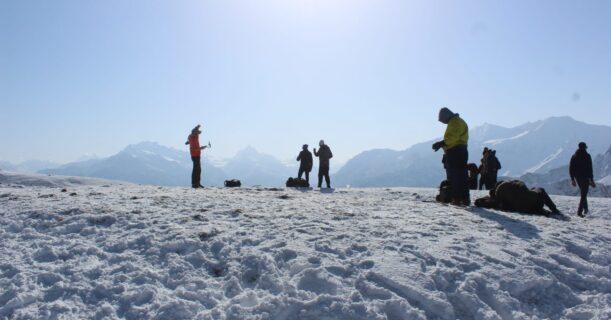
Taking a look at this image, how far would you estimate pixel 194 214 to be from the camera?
28.0 ft

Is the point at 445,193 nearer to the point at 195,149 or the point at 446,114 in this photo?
the point at 446,114

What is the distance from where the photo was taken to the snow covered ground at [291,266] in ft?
15.8

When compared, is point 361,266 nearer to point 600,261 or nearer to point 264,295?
point 264,295

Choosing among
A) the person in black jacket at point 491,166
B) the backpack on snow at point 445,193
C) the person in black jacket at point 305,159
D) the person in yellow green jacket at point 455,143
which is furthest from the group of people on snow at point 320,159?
the person in yellow green jacket at point 455,143

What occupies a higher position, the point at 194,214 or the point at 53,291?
the point at 194,214

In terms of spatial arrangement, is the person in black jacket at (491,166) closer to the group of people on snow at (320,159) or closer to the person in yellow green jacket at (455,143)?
the group of people on snow at (320,159)

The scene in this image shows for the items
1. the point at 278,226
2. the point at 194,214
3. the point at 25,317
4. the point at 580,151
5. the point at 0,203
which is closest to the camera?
the point at 25,317

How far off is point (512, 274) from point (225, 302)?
3.85 m

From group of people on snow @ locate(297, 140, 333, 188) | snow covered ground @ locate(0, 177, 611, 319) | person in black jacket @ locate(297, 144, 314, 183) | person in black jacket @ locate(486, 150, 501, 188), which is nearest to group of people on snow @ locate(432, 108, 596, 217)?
snow covered ground @ locate(0, 177, 611, 319)

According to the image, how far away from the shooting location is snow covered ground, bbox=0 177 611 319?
15.8 ft

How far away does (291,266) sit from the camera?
225 inches

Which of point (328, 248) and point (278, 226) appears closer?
point (328, 248)

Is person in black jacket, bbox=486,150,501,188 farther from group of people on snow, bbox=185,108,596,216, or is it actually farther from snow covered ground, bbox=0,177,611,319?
snow covered ground, bbox=0,177,611,319

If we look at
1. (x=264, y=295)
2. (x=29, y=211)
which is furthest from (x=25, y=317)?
(x=29, y=211)
